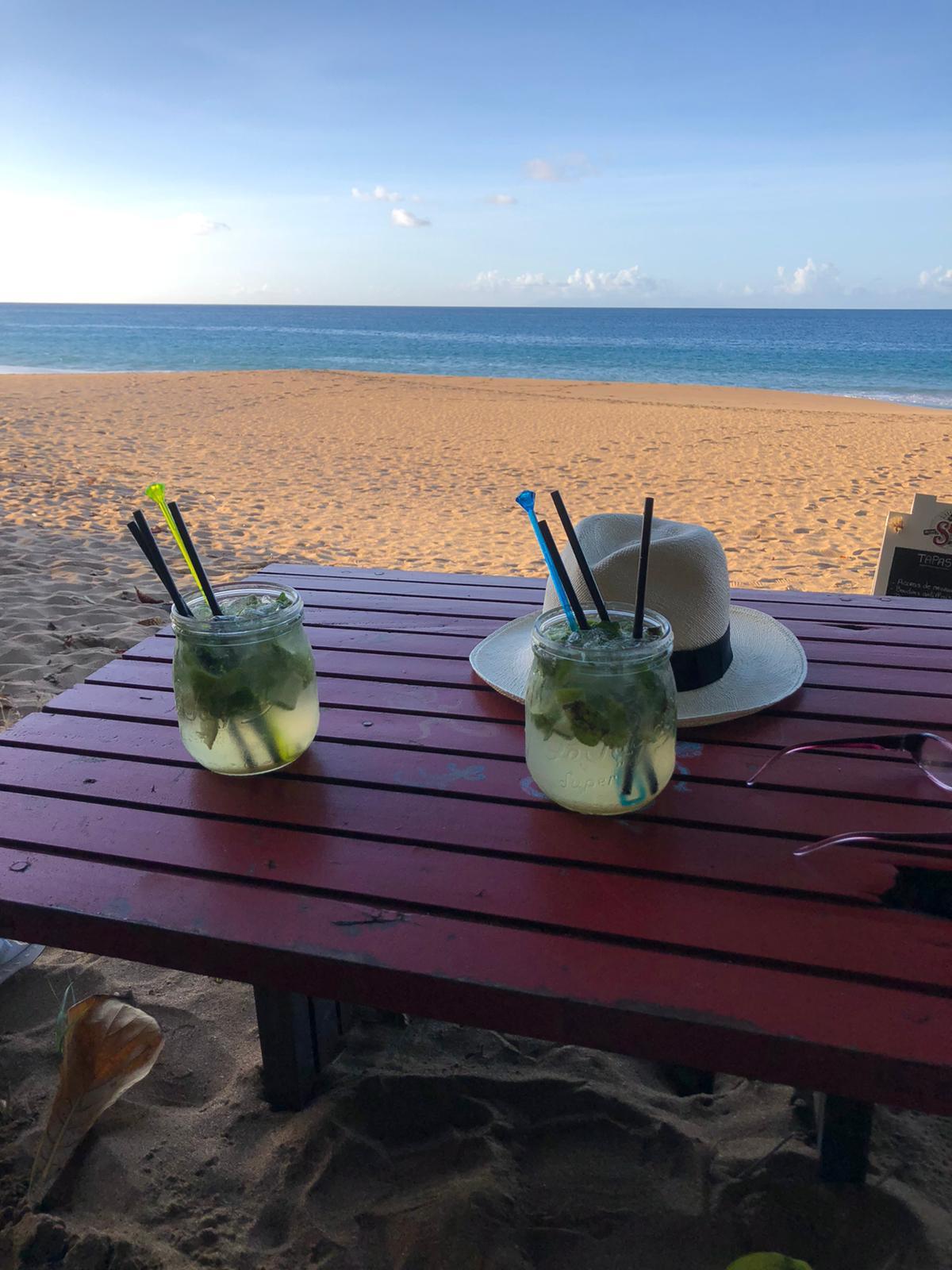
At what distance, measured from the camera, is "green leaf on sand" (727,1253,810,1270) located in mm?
1130

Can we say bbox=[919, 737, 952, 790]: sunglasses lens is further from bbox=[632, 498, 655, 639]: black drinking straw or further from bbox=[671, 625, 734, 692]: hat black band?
bbox=[632, 498, 655, 639]: black drinking straw

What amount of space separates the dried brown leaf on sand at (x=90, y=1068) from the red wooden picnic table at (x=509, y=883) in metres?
0.25

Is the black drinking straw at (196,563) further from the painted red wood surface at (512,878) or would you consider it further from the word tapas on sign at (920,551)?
the word tapas on sign at (920,551)

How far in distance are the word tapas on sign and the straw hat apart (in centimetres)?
129

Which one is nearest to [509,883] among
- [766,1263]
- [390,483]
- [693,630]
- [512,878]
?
[512,878]

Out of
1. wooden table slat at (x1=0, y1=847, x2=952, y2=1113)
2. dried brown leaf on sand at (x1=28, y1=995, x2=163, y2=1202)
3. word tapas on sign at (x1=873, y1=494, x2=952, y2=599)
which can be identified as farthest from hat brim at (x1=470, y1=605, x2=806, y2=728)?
word tapas on sign at (x1=873, y1=494, x2=952, y2=599)

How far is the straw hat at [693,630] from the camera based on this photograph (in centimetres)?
133

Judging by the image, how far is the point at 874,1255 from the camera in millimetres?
1236

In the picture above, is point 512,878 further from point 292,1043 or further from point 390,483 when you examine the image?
point 390,483

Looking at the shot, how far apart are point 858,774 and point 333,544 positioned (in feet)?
15.6

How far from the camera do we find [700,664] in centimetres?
136

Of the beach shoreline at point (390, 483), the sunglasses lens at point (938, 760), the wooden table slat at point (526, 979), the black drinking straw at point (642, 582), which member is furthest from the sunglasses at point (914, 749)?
the beach shoreline at point (390, 483)

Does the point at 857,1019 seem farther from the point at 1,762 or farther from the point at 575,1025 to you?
the point at 1,762

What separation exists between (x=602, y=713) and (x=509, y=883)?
21cm
